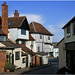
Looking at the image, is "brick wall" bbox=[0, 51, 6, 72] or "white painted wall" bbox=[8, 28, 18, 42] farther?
"white painted wall" bbox=[8, 28, 18, 42]

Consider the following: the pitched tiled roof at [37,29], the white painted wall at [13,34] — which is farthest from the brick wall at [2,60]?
the pitched tiled roof at [37,29]

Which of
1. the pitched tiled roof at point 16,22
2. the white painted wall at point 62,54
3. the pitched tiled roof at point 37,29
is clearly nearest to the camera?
the white painted wall at point 62,54

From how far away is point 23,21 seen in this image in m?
38.7

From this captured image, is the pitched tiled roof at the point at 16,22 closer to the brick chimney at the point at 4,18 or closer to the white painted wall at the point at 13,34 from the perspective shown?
the white painted wall at the point at 13,34

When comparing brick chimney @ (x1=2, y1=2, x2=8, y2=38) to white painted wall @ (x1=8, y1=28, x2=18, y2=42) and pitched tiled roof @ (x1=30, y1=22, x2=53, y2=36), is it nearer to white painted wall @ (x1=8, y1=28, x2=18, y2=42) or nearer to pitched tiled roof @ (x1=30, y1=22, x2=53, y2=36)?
white painted wall @ (x1=8, y1=28, x2=18, y2=42)

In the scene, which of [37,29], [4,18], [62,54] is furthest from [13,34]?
[62,54]

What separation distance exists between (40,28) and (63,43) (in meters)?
30.3

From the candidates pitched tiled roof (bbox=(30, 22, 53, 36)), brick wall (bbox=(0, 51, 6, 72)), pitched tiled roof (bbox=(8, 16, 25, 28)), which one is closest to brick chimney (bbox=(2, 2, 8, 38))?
pitched tiled roof (bbox=(8, 16, 25, 28))

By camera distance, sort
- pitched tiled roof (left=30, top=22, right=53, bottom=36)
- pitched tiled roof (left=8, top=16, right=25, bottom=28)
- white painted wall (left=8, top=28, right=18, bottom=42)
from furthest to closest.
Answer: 1. pitched tiled roof (left=30, top=22, right=53, bottom=36)
2. pitched tiled roof (left=8, top=16, right=25, bottom=28)
3. white painted wall (left=8, top=28, right=18, bottom=42)

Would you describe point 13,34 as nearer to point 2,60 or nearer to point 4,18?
point 4,18

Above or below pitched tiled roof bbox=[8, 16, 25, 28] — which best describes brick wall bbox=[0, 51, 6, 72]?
below

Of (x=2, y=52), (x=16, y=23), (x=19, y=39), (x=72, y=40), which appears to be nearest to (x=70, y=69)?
(x=72, y=40)

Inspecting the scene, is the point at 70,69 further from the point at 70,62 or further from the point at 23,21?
the point at 23,21

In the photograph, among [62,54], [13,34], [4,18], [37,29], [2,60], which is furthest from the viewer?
[37,29]
